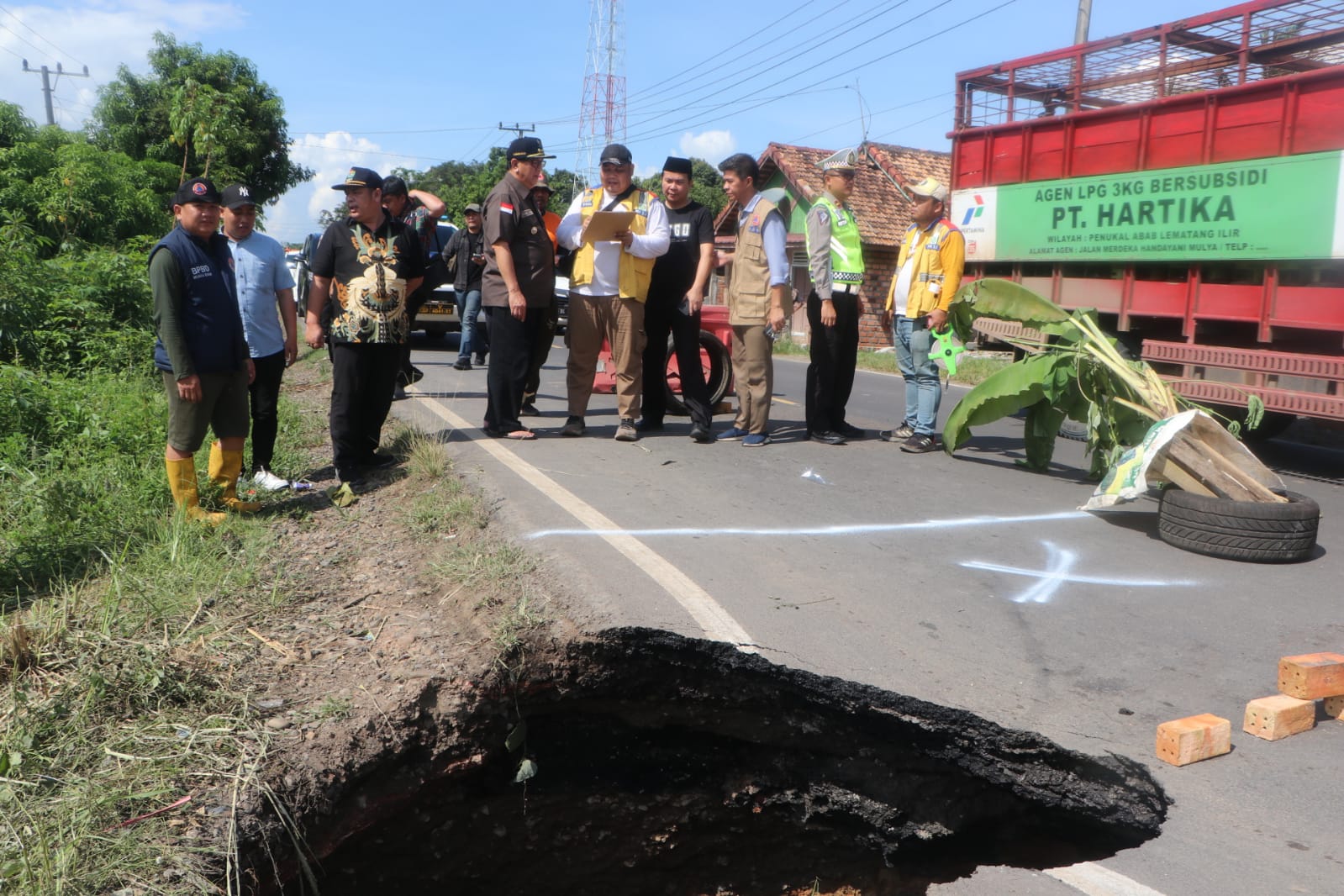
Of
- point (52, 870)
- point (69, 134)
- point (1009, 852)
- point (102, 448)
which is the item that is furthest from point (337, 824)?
point (69, 134)

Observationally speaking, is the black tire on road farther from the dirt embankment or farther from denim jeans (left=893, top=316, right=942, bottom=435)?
the dirt embankment

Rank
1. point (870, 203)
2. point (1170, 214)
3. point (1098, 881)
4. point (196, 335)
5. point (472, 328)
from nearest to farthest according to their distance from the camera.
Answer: point (1098, 881) → point (196, 335) → point (1170, 214) → point (472, 328) → point (870, 203)

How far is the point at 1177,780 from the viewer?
9.66 feet

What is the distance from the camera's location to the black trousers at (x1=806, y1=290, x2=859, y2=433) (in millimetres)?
7473

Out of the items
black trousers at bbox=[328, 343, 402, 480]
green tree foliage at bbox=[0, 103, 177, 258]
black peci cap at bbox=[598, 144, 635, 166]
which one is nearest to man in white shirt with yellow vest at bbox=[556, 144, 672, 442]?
black peci cap at bbox=[598, 144, 635, 166]

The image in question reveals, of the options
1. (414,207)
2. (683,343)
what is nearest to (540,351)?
(683,343)

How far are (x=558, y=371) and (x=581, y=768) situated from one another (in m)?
10.0

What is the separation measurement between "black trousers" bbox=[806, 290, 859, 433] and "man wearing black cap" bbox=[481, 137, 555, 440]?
1.98 meters

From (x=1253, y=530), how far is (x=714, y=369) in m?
4.92

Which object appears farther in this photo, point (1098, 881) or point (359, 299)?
point (359, 299)

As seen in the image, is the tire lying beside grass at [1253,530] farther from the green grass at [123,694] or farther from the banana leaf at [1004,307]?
the green grass at [123,694]

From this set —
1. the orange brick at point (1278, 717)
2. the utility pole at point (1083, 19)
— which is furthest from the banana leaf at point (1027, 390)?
the utility pole at point (1083, 19)

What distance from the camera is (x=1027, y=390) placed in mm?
6586

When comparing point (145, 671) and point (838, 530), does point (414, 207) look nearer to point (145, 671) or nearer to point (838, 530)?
point (838, 530)
